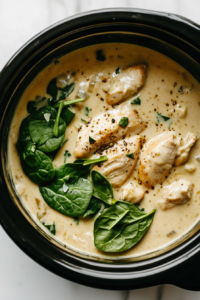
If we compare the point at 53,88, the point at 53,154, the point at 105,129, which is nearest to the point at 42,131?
the point at 53,154

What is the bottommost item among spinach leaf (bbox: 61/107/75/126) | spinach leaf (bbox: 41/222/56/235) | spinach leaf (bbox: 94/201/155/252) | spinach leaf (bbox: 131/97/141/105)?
spinach leaf (bbox: 41/222/56/235)

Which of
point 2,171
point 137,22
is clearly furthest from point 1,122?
point 137,22

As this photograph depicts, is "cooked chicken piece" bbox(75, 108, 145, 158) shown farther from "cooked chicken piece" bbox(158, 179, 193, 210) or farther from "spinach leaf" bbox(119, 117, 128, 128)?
"cooked chicken piece" bbox(158, 179, 193, 210)

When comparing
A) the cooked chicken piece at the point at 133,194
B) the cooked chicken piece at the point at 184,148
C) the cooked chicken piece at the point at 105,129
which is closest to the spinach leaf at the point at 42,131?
the cooked chicken piece at the point at 105,129

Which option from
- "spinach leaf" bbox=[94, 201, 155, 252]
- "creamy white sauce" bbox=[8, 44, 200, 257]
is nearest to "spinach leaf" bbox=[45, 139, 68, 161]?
"creamy white sauce" bbox=[8, 44, 200, 257]

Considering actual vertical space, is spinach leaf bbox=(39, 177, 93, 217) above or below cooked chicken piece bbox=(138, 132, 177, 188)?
below

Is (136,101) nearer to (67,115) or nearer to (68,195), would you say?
(67,115)

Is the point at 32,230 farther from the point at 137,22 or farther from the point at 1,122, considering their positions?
the point at 137,22
